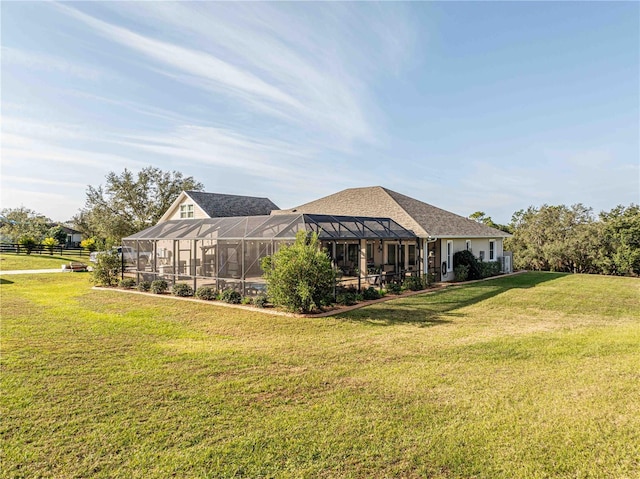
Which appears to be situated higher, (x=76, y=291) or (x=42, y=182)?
(x=42, y=182)

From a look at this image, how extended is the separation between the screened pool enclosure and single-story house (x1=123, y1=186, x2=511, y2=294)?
0.15 feet

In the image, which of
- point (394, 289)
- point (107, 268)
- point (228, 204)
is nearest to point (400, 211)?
point (394, 289)

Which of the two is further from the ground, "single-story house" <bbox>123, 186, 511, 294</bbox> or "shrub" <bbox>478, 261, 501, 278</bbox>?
"single-story house" <bbox>123, 186, 511, 294</bbox>

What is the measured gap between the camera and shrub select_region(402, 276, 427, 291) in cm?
1673

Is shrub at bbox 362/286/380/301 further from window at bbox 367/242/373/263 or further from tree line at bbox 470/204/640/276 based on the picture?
tree line at bbox 470/204/640/276

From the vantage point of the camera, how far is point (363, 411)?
195 inches

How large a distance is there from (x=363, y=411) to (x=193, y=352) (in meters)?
4.23

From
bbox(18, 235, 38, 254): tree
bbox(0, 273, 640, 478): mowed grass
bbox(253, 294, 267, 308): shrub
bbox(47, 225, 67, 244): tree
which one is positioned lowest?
bbox(0, 273, 640, 478): mowed grass

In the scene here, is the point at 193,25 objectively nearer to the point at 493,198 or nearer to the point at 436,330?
the point at 436,330

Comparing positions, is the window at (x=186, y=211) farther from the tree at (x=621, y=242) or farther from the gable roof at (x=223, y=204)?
the tree at (x=621, y=242)

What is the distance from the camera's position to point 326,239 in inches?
575

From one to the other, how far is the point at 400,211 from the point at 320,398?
17.2m

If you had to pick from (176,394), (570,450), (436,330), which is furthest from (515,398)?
(176,394)

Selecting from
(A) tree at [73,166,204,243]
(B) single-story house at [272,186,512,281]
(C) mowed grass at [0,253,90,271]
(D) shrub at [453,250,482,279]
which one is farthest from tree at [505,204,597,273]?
(C) mowed grass at [0,253,90,271]
